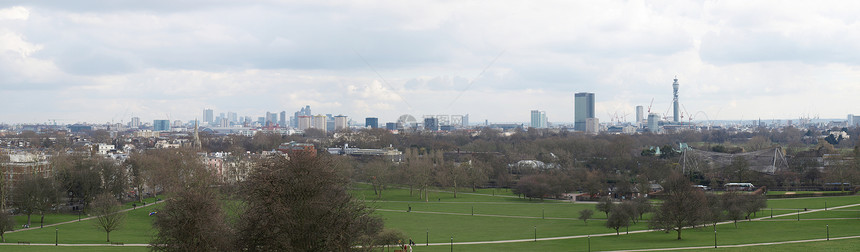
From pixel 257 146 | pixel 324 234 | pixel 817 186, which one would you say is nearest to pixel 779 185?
pixel 817 186

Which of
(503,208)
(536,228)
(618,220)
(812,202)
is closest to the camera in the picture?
(618,220)

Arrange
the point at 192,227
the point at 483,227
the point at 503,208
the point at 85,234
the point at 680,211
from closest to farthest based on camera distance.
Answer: the point at 192,227 < the point at 680,211 < the point at 85,234 < the point at 483,227 < the point at 503,208

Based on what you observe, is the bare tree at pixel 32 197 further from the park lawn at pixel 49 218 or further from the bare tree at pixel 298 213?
the bare tree at pixel 298 213

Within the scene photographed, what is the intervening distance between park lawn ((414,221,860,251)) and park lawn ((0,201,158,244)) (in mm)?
22826

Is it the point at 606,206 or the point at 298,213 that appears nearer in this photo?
the point at 298,213

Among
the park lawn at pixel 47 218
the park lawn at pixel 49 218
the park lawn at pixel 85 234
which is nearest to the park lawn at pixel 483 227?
the park lawn at pixel 85 234

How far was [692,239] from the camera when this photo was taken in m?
46.2

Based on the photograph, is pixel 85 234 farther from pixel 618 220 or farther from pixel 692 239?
pixel 692 239

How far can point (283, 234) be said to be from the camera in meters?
26.1

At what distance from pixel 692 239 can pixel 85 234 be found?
4465cm

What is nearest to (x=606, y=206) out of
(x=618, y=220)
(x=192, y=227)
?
(x=618, y=220)

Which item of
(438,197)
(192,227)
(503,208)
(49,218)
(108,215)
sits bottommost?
(438,197)

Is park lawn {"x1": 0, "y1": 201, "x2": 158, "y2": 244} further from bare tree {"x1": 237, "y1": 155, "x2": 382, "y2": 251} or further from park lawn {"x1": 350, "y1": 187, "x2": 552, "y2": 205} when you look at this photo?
park lawn {"x1": 350, "y1": 187, "x2": 552, "y2": 205}

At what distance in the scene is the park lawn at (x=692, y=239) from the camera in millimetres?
43375
